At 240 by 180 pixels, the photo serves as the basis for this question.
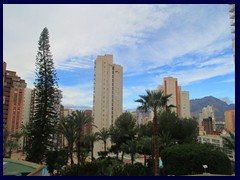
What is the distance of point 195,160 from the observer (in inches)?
440

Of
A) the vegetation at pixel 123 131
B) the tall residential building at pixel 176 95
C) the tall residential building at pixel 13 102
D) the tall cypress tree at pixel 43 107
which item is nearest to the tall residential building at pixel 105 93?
the tall residential building at pixel 176 95

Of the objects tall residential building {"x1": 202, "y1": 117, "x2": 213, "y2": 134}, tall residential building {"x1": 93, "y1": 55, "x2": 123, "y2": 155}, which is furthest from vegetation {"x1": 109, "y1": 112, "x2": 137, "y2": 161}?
tall residential building {"x1": 202, "y1": 117, "x2": 213, "y2": 134}

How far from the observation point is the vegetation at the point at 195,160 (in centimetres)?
1108

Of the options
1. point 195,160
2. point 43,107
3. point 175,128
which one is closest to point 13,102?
point 43,107

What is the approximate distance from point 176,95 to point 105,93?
19.6 meters

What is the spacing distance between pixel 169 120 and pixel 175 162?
203 inches

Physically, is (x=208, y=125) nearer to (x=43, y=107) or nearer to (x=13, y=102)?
(x=13, y=102)

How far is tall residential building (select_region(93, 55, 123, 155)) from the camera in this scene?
112ft

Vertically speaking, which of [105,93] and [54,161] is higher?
[105,93]

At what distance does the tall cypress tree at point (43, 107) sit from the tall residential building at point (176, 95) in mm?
23705

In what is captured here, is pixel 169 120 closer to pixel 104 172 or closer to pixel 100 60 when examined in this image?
pixel 104 172

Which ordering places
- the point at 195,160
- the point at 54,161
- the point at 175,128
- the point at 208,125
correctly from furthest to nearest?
1. the point at 208,125
2. the point at 175,128
3. the point at 54,161
4. the point at 195,160

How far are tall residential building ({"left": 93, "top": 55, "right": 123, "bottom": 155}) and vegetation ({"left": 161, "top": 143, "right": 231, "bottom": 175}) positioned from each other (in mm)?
22189
